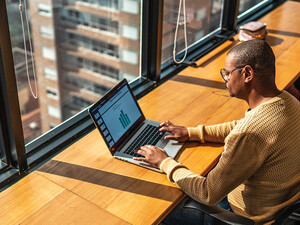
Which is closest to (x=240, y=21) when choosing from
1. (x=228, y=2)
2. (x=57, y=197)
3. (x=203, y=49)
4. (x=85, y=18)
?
(x=228, y=2)

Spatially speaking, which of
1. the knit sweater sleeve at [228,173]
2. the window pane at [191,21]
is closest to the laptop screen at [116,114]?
the knit sweater sleeve at [228,173]

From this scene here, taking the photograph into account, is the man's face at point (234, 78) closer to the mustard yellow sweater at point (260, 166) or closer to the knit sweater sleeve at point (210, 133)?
the mustard yellow sweater at point (260, 166)

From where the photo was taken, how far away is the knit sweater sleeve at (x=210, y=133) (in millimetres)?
2074

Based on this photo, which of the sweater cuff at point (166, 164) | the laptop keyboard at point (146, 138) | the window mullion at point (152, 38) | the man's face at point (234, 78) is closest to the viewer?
the man's face at point (234, 78)

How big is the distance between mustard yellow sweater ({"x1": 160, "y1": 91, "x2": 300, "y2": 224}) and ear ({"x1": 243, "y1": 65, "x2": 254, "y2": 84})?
0.12 m

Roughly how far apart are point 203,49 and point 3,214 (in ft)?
6.90

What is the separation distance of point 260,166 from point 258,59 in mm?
435

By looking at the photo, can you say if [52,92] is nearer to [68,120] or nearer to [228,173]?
[68,120]

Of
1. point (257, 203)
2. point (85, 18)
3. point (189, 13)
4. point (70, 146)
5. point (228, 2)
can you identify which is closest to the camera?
point (257, 203)

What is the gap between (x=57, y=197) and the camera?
173cm

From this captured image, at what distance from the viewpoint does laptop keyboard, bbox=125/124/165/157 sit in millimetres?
2014

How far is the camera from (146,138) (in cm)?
209

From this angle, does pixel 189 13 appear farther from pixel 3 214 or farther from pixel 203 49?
pixel 3 214

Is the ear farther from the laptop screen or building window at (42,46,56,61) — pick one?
building window at (42,46,56,61)
